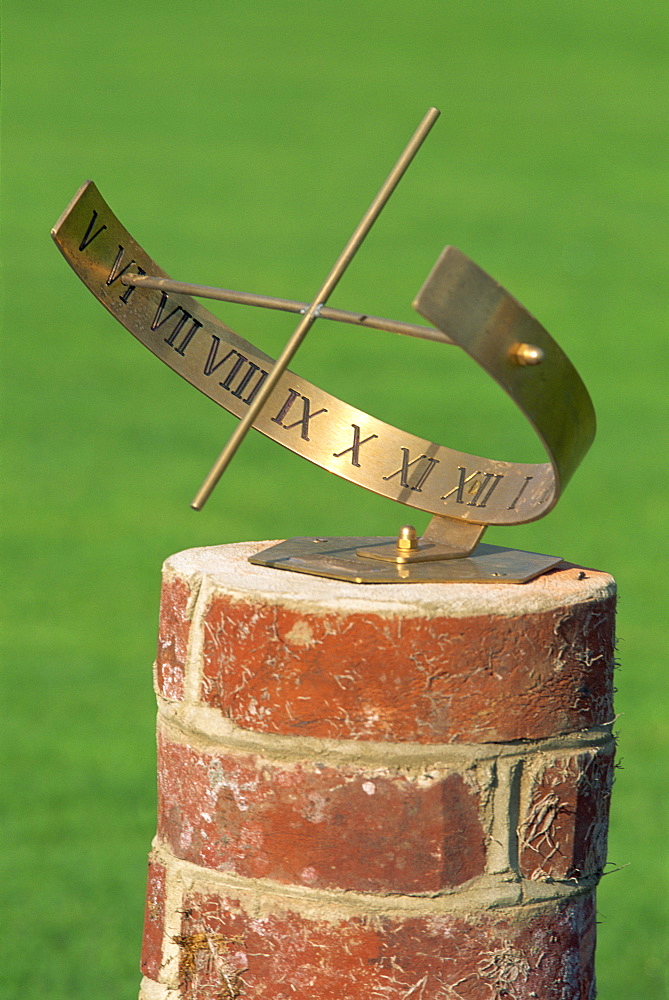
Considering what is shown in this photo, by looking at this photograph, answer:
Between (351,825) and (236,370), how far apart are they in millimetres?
1144

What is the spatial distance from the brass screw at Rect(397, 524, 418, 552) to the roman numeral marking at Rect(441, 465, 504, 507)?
15 centimetres

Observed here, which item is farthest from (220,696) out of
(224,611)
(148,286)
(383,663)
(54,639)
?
(54,639)

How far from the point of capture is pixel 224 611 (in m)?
2.81

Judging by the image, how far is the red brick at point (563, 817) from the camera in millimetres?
2811

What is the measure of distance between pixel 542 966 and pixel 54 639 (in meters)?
5.84

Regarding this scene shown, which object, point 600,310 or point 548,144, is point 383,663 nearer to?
point 600,310

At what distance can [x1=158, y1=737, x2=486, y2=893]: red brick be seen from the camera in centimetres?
271

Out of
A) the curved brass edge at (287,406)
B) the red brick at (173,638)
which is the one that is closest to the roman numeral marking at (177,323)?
the curved brass edge at (287,406)

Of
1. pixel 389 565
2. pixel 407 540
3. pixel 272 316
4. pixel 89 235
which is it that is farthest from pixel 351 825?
pixel 272 316

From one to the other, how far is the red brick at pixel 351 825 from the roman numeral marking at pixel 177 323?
3.34ft

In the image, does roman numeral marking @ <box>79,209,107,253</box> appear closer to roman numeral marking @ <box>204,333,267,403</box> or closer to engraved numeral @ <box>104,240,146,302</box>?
engraved numeral @ <box>104,240,146,302</box>

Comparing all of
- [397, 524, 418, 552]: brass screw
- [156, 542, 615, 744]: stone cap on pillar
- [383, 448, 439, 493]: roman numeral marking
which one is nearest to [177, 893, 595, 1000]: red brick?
[156, 542, 615, 744]: stone cap on pillar

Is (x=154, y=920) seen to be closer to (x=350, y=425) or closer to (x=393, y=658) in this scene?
(x=393, y=658)

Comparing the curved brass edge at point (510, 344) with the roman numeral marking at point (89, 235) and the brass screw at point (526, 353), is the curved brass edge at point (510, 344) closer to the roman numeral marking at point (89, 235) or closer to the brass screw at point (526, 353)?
the brass screw at point (526, 353)
